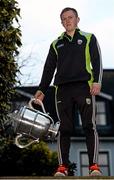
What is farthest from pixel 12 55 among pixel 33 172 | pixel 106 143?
pixel 106 143

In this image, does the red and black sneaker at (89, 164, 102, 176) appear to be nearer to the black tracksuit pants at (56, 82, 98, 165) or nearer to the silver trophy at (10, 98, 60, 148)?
the black tracksuit pants at (56, 82, 98, 165)

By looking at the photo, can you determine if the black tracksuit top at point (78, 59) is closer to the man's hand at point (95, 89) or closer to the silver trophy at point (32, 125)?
the man's hand at point (95, 89)

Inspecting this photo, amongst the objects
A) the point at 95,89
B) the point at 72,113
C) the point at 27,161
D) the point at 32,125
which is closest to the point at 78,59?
the point at 95,89

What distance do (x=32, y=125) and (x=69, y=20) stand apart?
147 centimetres

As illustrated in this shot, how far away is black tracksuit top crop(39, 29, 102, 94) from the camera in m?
6.99

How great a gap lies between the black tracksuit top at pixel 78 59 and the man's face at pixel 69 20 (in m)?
0.10

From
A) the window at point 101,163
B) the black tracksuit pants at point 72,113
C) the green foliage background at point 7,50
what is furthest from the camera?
the window at point 101,163

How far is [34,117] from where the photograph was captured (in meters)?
6.76

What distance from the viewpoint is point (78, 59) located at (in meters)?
7.04

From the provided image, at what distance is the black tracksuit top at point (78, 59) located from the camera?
699 cm

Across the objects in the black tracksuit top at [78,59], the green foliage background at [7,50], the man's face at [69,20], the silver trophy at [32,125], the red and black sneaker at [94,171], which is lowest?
the red and black sneaker at [94,171]

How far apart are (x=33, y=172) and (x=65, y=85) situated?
16651 millimetres

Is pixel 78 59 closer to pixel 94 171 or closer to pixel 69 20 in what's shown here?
pixel 69 20

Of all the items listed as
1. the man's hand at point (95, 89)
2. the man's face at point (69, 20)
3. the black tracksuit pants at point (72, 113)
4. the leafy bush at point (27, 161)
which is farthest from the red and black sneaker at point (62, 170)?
the leafy bush at point (27, 161)
